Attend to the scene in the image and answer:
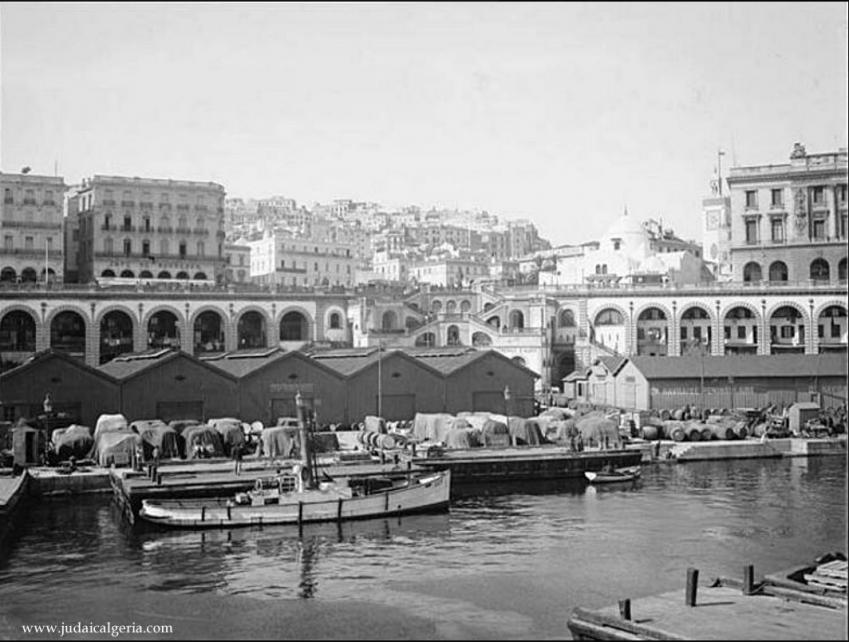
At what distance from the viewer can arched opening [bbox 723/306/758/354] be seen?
2923 inches

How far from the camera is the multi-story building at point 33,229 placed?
252 feet

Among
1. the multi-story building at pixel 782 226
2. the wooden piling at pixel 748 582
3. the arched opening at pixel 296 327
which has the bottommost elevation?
the wooden piling at pixel 748 582

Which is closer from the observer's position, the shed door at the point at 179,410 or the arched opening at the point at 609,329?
the shed door at the point at 179,410

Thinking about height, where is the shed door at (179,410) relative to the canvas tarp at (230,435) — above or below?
above

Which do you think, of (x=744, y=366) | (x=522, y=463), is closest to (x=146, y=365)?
(x=522, y=463)

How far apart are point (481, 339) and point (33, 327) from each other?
32465 mm

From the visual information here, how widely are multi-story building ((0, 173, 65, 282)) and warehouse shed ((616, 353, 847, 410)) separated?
46510 millimetres

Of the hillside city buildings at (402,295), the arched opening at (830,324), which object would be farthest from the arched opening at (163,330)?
the arched opening at (830,324)

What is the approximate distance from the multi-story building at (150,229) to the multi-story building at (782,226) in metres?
43.5

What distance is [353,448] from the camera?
1924 inches

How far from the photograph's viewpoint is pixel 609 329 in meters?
77.8

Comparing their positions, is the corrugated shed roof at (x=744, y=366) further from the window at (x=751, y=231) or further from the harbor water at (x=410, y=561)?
the harbor water at (x=410, y=561)

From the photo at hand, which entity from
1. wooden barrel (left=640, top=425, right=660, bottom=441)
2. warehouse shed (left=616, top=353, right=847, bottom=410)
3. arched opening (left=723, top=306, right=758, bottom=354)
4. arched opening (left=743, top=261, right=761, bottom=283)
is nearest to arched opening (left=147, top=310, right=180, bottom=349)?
warehouse shed (left=616, top=353, right=847, bottom=410)

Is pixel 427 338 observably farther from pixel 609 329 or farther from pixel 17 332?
pixel 17 332
